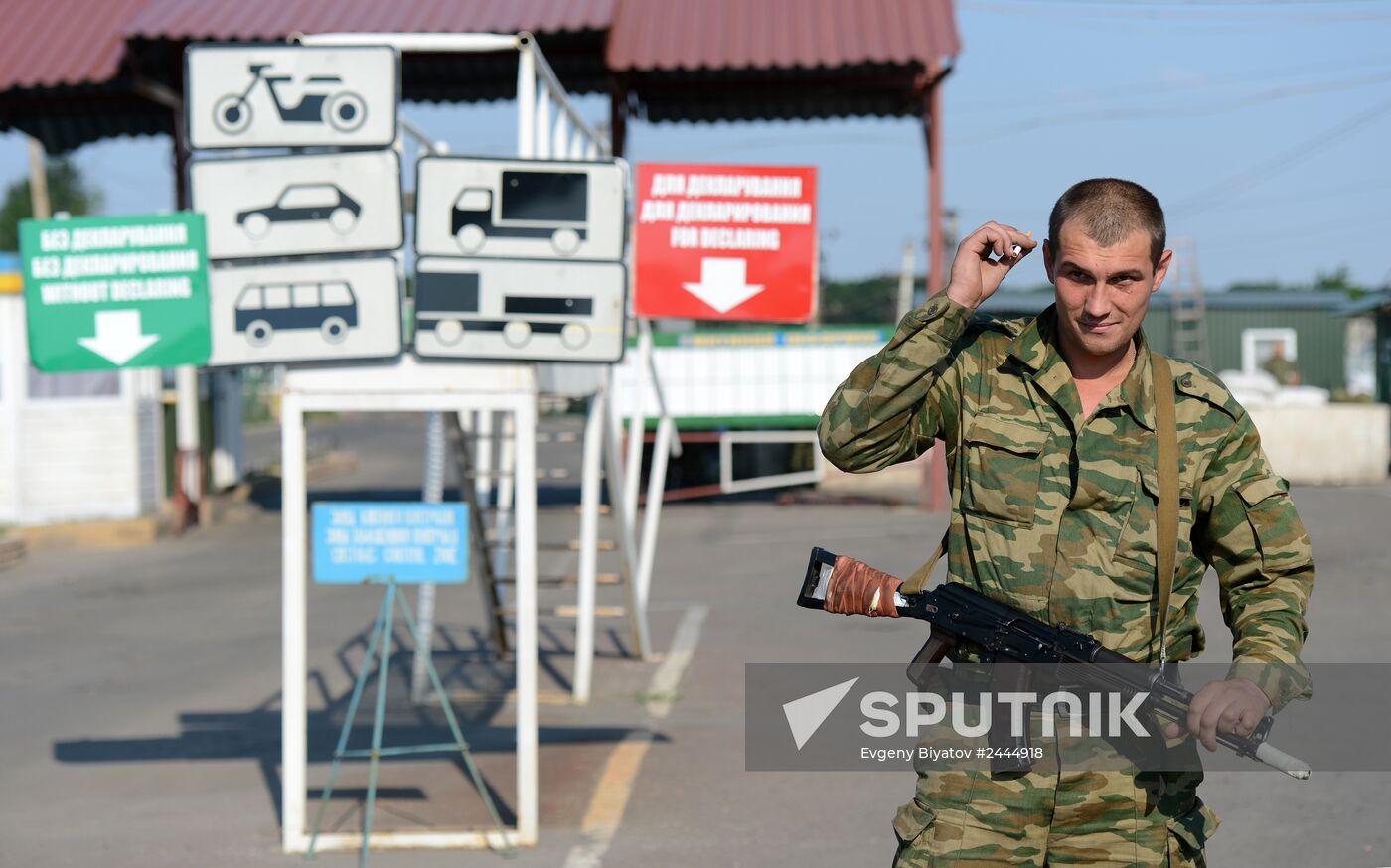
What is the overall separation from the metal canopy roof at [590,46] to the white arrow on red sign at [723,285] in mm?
8854

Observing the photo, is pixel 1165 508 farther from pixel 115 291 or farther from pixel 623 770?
pixel 623 770

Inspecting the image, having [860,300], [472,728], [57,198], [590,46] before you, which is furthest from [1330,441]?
[57,198]

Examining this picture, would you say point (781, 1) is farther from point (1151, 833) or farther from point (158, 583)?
point (1151, 833)

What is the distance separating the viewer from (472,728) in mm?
8766

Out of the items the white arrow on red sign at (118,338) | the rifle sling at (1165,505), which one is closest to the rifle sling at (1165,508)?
the rifle sling at (1165,505)

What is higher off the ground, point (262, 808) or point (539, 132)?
point (539, 132)

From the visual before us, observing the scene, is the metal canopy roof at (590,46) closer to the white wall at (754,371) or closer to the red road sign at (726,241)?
the white wall at (754,371)

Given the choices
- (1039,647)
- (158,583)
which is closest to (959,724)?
(1039,647)

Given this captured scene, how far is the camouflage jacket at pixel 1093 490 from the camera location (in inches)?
114

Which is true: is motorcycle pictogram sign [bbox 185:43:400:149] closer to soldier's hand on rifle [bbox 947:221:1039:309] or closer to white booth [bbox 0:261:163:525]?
soldier's hand on rifle [bbox 947:221:1039:309]

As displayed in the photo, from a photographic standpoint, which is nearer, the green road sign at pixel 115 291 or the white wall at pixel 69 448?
the green road sign at pixel 115 291

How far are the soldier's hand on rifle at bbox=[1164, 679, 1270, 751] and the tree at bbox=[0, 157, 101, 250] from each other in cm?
6286

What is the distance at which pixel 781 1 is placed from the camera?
1825 centimetres

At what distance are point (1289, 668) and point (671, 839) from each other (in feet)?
13.1
